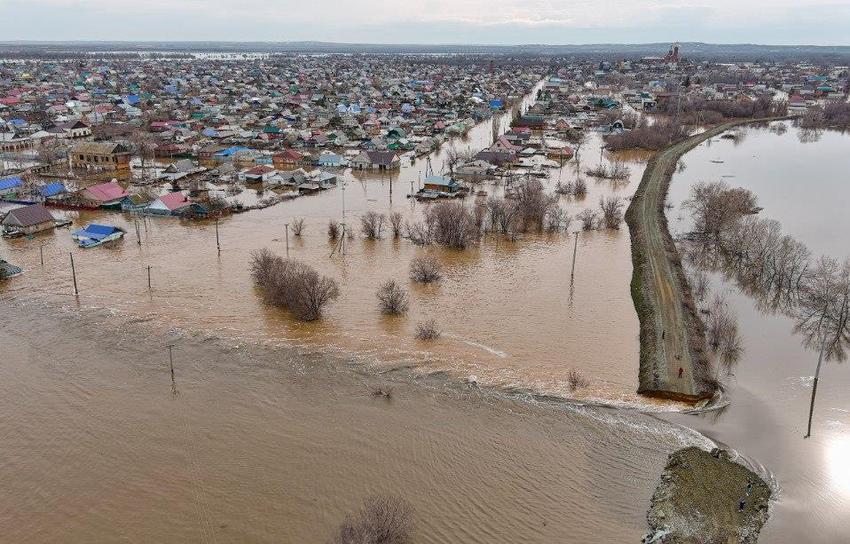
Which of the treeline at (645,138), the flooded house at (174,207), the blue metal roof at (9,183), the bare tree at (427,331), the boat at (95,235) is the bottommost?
the bare tree at (427,331)

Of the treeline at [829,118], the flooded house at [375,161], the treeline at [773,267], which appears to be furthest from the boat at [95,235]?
the treeline at [829,118]

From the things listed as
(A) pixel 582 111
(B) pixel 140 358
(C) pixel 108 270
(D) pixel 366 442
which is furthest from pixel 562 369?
(A) pixel 582 111

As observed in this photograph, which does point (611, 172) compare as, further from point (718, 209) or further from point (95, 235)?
point (95, 235)

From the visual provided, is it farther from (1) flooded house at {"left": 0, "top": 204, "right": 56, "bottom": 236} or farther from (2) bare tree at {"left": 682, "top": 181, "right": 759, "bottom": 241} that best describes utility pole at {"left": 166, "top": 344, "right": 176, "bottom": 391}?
(2) bare tree at {"left": 682, "top": 181, "right": 759, "bottom": 241}

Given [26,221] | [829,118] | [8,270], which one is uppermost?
[829,118]

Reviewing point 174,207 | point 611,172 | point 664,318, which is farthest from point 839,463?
point 611,172

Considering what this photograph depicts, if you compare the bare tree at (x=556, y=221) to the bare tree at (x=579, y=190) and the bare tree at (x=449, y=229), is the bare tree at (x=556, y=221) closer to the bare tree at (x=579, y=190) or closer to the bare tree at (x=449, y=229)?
the bare tree at (x=449, y=229)
